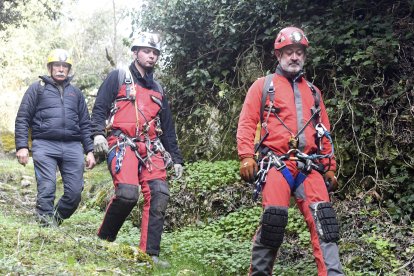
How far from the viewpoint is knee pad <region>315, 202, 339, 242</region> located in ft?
14.0

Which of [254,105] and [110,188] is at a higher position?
[254,105]

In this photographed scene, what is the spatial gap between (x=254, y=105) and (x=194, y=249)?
2424mm

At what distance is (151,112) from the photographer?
5926mm

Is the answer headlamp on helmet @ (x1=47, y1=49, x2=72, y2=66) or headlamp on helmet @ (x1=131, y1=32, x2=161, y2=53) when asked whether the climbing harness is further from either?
headlamp on helmet @ (x1=47, y1=49, x2=72, y2=66)

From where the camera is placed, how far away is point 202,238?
276 inches

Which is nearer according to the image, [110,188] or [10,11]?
[110,188]

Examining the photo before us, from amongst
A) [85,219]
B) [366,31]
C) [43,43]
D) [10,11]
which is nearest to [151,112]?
[85,219]

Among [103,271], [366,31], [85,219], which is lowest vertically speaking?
[85,219]

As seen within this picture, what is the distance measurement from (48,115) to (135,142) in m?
1.55

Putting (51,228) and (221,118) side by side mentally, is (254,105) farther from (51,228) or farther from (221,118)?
(221,118)

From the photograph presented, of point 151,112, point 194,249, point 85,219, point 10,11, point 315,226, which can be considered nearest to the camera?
point 315,226

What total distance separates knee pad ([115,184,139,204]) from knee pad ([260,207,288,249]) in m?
1.68

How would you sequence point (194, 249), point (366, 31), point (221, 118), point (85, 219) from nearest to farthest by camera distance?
point (194, 249)
point (366, 31)
point (85, 219)
point (221, 118)

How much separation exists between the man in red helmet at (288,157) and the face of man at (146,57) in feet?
5.34
